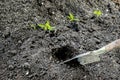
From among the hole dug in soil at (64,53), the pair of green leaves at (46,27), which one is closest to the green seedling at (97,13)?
the pair of green leaves at (46,27)

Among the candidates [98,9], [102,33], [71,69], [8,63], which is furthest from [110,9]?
[8,63]

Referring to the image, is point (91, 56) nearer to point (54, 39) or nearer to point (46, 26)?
point (54, 39)

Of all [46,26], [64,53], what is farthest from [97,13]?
[64,53]

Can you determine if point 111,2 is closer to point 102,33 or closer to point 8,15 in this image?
point 102,33

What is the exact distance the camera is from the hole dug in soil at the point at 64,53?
2423 mm

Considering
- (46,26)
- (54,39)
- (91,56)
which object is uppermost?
(46,26)

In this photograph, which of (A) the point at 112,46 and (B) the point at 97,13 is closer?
(A) the point at 112,46

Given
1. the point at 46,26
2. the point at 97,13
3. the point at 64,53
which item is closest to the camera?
the point at 64,53

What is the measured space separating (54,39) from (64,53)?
221 mm

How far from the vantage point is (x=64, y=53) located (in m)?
2.49

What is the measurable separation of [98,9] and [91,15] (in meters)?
0.23

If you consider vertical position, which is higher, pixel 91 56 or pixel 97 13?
pixel 97 13

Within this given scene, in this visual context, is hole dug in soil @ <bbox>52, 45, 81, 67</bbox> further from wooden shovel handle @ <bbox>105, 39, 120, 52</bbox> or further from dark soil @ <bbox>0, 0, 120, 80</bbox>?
wooden shovel handle @ <bbox>105, 39, 120, 52</bbox>

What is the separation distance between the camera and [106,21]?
3127 millimetres
